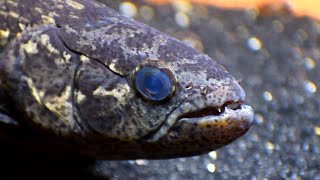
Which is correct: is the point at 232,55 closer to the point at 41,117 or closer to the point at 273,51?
the point at 273,51

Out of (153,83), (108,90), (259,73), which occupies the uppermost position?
(259,73)

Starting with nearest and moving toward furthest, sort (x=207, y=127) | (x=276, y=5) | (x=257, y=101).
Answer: (x=207, y=127) < (x=257, y=101) < (x=276, y=5)

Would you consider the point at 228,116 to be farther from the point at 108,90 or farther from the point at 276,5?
the point at 276,5

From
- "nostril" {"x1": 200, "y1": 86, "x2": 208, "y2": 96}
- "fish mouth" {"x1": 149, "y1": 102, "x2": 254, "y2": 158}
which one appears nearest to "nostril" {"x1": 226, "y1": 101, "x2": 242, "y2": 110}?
"fish mouth" {"x1": 149, "y1": 102, "x2": 254, "y2": 158}

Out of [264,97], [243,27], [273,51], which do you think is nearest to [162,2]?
[243,27]

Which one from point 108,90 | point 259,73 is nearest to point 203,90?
point 108,90
